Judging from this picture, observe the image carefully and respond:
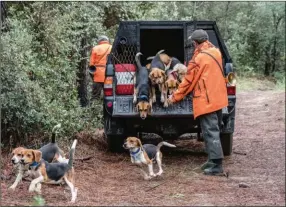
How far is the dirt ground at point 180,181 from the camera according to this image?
6.02m

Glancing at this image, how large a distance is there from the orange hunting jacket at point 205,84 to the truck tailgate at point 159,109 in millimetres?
628

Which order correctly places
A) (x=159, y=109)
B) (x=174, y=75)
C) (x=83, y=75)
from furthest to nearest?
(x=83, y=75), (x=174, y=75), (x=159, y=109)

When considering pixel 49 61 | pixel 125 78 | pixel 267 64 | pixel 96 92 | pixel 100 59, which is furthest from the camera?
pixel 267 64

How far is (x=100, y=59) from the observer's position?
11844 mm

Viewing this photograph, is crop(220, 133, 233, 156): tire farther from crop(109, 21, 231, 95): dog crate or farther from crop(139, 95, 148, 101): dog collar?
crop(139, 95, 148, 101): dog collar

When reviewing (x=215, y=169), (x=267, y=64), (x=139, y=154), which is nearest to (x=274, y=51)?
(x=267, y=64)

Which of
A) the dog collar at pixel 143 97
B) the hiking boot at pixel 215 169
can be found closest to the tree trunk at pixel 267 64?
the dog collar at pixel 143 97

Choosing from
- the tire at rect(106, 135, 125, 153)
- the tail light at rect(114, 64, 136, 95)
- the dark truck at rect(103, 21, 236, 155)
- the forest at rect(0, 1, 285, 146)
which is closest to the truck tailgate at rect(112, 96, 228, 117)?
the dark truck at rect(103, 21, 236, 155)

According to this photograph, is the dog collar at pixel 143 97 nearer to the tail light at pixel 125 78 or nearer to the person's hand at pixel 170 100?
the person's hand at pixel 170 100

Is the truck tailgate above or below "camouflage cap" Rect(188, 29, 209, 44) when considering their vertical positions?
below

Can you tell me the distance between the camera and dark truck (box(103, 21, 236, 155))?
324 inches

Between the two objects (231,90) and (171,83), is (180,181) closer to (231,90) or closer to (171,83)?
(171,83)

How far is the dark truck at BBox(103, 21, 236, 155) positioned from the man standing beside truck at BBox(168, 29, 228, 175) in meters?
0.61

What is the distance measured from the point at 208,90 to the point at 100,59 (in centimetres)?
489
